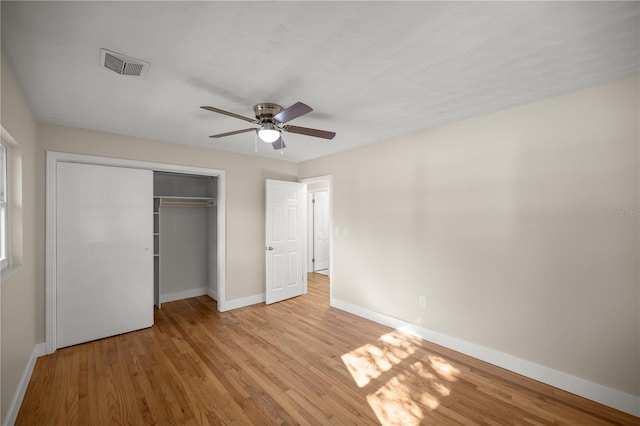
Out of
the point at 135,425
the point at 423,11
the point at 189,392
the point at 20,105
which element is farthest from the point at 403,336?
the point at 20,105

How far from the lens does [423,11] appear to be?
55.2 inches

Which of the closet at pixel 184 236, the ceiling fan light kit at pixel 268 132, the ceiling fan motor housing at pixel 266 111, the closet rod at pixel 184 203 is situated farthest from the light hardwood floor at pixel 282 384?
the ceiling fan motor housing at pixel 266 111

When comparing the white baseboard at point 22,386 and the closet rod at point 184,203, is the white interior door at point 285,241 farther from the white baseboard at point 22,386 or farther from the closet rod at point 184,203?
the white baseboard at point 22,386

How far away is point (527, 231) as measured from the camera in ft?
8.55

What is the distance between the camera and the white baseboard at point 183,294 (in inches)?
188

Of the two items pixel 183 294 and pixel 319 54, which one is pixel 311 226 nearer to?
pixel 183 294

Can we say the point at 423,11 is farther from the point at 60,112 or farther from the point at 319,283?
the point at 319,283

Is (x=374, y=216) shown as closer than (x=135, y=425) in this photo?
No

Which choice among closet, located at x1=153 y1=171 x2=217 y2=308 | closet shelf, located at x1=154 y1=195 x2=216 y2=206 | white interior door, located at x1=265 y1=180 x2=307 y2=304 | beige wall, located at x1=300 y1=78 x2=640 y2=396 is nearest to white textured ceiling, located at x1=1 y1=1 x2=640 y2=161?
beige wall, located at x1=300 y1=78 x2=640 y2=396

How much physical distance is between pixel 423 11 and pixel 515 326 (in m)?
2.81

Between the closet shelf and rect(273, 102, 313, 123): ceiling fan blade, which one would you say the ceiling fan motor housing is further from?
the closet shelf

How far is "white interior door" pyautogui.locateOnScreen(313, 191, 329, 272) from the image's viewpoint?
727 centimetres

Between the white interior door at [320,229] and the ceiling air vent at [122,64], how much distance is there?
5.46m

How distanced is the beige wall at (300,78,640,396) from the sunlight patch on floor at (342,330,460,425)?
491 millimetres
